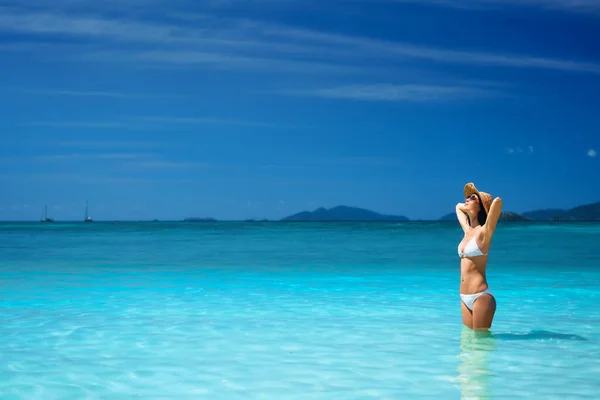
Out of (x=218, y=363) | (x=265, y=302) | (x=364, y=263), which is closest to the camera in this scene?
(x=218, y=363)

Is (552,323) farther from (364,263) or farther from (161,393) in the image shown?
(364,263)

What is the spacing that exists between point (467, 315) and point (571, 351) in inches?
52.9

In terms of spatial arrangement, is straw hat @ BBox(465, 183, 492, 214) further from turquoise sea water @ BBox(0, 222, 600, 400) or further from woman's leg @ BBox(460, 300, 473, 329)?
turquoise sea water @ BBox(0, 222, 600, 400)

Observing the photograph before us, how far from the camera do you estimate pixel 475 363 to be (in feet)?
23.8

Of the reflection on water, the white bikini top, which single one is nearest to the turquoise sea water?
the reflection on water

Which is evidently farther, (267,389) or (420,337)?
(420,337)

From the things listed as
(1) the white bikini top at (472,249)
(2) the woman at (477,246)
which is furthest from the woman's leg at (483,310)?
(1) the white bikini top at (472,249)

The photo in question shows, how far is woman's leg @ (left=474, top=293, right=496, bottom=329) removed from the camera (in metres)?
8.27

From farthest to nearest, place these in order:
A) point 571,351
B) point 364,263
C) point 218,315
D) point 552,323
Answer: point 364,263 → point 218,315 → point 552,323 → point 571,351

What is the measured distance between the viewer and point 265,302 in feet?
42.1

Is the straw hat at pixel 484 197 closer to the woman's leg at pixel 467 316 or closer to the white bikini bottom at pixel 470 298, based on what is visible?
the white bikini bottom at pixel 470 298

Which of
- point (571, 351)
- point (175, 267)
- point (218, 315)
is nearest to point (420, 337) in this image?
point (571, 351)

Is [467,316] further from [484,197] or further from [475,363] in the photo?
[484,197]

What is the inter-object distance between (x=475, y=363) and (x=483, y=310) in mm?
1284
